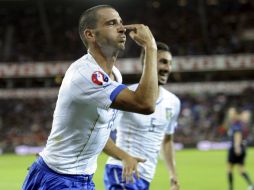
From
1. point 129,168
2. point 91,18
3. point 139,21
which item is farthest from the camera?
point 139,21

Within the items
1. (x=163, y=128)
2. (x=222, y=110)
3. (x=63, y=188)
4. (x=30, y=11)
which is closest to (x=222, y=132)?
(x=222, y=110)

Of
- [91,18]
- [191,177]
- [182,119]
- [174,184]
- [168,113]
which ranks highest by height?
[91,18]

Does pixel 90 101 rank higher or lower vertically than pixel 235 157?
higher

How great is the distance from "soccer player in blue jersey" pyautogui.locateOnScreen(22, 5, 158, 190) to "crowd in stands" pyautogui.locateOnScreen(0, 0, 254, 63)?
3747 cm

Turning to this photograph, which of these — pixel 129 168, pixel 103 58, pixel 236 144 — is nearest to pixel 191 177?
pixel 236 144

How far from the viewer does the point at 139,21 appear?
1729 inches

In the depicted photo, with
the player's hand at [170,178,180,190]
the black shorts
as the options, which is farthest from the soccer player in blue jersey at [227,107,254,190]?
the player's hand at [170,178,180,190]

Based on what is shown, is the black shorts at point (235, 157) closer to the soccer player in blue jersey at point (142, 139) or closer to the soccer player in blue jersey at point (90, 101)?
the soccer player in blue jersey at point (142, 139)

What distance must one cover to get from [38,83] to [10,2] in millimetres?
6699

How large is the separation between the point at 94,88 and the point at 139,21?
40.7 m

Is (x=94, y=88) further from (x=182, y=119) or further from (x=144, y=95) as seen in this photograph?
Answer: (x=182, y=119)

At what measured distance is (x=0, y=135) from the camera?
1435 inches

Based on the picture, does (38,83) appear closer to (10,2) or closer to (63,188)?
(10,2)

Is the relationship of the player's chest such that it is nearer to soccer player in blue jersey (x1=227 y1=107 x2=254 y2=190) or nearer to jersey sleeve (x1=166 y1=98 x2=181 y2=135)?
jersey sleeve (x1=166 y1=98 x2=181 y2=135)
